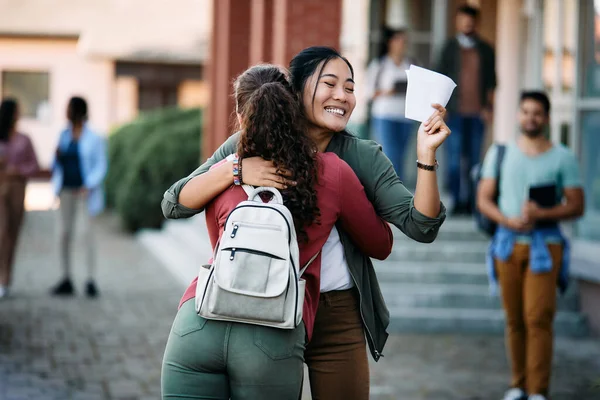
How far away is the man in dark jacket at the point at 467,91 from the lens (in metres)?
10.6

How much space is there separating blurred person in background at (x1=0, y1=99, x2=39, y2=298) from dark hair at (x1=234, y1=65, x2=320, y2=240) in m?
7.72

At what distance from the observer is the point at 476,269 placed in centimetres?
969

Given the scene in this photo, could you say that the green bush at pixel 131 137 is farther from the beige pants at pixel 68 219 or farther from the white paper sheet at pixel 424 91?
the white paper sheet at pixel 424 91

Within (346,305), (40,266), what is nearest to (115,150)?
(40,266)

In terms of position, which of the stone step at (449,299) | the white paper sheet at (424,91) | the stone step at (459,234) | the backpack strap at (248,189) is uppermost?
the white paper sheet at (424,91)

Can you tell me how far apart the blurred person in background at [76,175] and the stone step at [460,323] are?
3507mm

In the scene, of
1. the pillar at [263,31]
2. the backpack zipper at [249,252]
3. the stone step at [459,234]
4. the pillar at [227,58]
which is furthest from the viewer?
the pillar at [227,58]

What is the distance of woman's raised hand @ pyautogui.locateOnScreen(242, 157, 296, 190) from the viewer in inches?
131

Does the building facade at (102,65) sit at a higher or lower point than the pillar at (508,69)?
higher

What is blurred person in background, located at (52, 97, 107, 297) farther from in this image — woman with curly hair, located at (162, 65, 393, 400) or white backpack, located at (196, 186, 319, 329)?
white backpack, located at (196, 186, 319, 329)

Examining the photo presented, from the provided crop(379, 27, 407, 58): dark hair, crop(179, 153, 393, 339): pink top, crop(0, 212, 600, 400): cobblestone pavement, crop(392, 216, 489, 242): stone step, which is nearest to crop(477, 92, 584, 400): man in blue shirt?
crop(0, 212, 600, 400): cobblestone pavement

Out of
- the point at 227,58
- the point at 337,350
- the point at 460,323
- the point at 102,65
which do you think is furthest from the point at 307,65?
the point at 102,65

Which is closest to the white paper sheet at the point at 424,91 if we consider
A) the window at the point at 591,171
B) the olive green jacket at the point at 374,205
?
the olive green jacket at the point at 374,205

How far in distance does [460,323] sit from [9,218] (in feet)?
15.7
